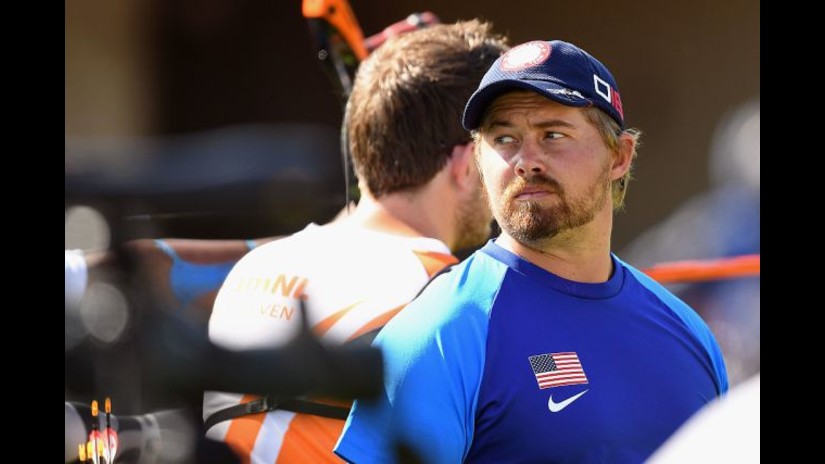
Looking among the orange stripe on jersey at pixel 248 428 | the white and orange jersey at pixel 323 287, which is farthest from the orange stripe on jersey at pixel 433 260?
the orange stripe on jersey at pixel 248 428

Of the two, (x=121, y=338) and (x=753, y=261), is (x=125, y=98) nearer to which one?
(x=753, y=261)

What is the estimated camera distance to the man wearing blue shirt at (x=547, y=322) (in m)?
1.36

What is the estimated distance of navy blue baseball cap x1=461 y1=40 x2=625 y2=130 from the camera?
152 cm

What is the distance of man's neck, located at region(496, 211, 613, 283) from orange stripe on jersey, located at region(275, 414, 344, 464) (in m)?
0.38

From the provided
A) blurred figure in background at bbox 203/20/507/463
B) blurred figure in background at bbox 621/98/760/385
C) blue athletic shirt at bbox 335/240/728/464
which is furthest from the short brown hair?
blurred figure in background at bbox 621/98/760/385

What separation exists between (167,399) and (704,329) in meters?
1.19

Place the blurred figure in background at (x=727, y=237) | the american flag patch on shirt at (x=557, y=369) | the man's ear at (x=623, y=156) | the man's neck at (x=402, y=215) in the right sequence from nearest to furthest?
1. the american flag patch on shirt at (x=557, y=369)
2. the man's ear at (x=623, y=156)
3. the man's neck at (x=402, y=215)
4. the blurred figure in background at (x=727, y=237)

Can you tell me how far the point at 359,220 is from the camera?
1938 millimetres

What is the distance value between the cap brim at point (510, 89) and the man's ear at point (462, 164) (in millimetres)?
376

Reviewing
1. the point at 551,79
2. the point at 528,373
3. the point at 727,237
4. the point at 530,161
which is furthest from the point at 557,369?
the point at 727,237

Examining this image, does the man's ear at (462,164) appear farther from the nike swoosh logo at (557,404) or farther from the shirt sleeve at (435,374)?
the nike swoosh logo at (557,404)

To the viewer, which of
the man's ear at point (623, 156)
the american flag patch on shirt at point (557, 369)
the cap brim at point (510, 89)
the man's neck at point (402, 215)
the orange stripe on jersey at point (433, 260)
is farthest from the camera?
the man's neck at point (402, 215)

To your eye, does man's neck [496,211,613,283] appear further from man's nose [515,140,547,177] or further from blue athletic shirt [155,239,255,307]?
blue athletic shirt [155,239,255,307]
